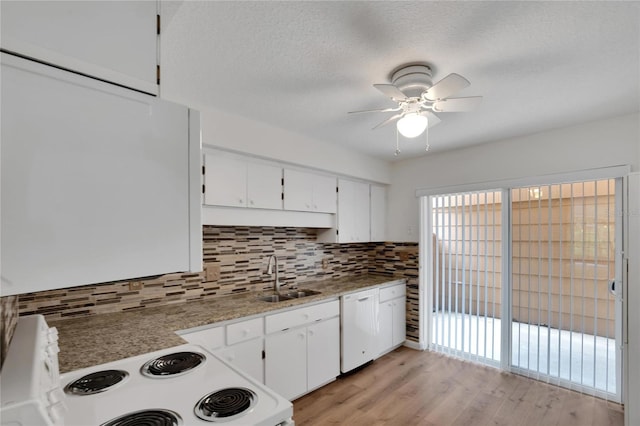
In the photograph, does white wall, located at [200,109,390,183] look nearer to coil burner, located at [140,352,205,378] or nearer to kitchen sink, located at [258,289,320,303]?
kitchen sink, located at [258,289,320,303]

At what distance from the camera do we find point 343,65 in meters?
1.80

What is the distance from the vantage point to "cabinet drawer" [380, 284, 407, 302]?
3.63 meters

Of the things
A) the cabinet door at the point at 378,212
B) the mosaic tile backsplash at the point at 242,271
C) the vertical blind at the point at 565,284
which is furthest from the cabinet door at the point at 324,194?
the vertical blind at the point at 565,284

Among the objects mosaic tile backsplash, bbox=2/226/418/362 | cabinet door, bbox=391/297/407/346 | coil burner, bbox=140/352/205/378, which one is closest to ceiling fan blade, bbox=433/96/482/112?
mosaic tile backsplash, bbox=2/226/418/362

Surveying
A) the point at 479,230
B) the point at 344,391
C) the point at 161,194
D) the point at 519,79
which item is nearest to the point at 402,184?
the point at 479,230

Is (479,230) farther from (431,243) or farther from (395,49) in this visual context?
(395,49)

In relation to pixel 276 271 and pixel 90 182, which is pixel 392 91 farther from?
pixel 276 271

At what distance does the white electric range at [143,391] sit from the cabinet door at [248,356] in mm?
856

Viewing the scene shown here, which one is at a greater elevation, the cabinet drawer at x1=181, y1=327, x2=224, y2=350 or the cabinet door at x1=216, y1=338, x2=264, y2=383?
the cabinet drawer at x1=181, y1=327, x2=224, y2=350

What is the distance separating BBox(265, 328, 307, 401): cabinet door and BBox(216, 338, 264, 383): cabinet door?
7 centimetres

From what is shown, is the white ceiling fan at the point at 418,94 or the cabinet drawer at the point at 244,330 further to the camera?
the cabinet drawer at the point at 244,330

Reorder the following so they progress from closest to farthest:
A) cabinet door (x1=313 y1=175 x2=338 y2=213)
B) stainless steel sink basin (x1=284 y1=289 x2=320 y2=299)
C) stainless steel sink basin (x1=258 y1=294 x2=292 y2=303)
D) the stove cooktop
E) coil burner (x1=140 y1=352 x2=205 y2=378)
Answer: the stove cooktop, coil burner (x1=140 y1=352 x2=205 y2=378), stainless steel sink basin (x1=258 y1=294 x2=292 y2=303), stainless steel sink basin (x1=284 y1=289 x2=320 y2=299), cabinet door (x1=313 y1=175 x2=338 y2=213)

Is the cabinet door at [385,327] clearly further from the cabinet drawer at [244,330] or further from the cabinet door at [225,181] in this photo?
the cabinet door at [225,181]

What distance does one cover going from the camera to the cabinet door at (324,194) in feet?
10.8
